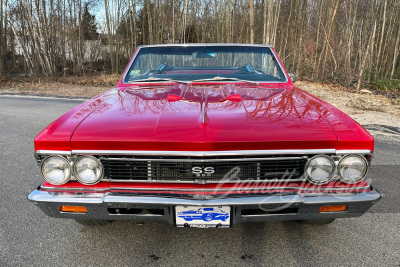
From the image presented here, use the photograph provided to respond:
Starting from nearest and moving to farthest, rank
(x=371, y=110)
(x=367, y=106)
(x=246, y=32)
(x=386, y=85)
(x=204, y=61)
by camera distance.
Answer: (x=204, y=61), (x=371, y=110), (x=367, y=106), (x=386, y=85), (x=246, y=32)

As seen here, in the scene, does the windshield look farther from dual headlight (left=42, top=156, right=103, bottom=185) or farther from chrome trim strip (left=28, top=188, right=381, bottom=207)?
chrome trim strip (left=28, top=188, right=381, bottom=207)

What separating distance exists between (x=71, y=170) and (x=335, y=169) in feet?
5.56

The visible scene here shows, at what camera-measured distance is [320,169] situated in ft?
6.44

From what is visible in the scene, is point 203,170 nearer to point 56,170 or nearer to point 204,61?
point 56,170

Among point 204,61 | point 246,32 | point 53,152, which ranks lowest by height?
point 53,152

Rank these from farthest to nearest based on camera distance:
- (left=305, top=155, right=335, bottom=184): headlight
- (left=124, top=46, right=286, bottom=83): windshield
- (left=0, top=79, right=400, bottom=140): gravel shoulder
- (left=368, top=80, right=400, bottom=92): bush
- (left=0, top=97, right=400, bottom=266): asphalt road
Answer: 1. (left=368, top=80, right=400, bottom=92): bush
2. (left=0, top=79, right=400, bottom=140): gravel shoulder
3. (left=124, top=46, right=286, bottom=83): windshield
4. (left=0, top=97, right=400, bottom=266): asphalt road
5. (left=305, top=155, right=335, bottom=184): headlight

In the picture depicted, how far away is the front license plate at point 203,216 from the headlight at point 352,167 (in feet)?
2.54

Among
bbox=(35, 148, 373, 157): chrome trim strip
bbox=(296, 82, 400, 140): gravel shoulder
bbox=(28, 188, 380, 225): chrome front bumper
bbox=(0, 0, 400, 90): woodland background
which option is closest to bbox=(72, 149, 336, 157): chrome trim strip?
bbox=(35, 148, 373, 157): chrome trim strip

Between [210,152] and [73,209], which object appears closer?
[210,152]

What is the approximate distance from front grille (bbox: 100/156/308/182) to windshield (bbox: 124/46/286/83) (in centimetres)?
166

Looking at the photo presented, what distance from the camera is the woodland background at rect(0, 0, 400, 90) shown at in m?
14.5

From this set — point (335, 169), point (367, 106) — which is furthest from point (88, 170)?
point (367, 106)
